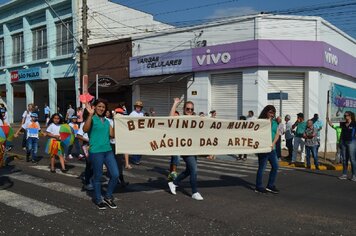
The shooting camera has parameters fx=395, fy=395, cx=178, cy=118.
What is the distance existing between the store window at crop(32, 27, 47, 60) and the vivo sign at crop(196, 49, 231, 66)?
15.7 meters

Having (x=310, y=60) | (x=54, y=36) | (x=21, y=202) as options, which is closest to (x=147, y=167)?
(x=21, y=202)

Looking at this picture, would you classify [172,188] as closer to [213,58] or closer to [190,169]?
[190,169]

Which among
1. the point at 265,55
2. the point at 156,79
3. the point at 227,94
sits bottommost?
the point at 227,94

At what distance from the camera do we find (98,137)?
6.21m

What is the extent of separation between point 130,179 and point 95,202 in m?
2.45

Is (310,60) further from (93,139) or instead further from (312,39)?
(93,139)

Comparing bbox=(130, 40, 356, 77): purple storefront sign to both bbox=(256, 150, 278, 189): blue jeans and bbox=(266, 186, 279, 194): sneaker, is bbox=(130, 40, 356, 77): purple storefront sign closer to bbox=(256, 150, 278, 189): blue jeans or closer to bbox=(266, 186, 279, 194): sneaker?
bbox=(256, 150, 278, 189): blue jeans

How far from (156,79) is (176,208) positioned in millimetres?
16099

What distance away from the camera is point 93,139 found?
6.21 metres

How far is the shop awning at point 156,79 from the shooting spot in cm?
2091

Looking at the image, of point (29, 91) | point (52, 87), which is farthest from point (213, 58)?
point (29, 91)

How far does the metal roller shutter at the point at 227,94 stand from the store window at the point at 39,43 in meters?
16.5

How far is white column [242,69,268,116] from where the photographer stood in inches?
719

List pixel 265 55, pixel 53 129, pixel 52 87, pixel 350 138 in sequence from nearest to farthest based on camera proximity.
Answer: pixel 350 138 < pixel 53 129 < pixel 265 55 < pixel 52 87
